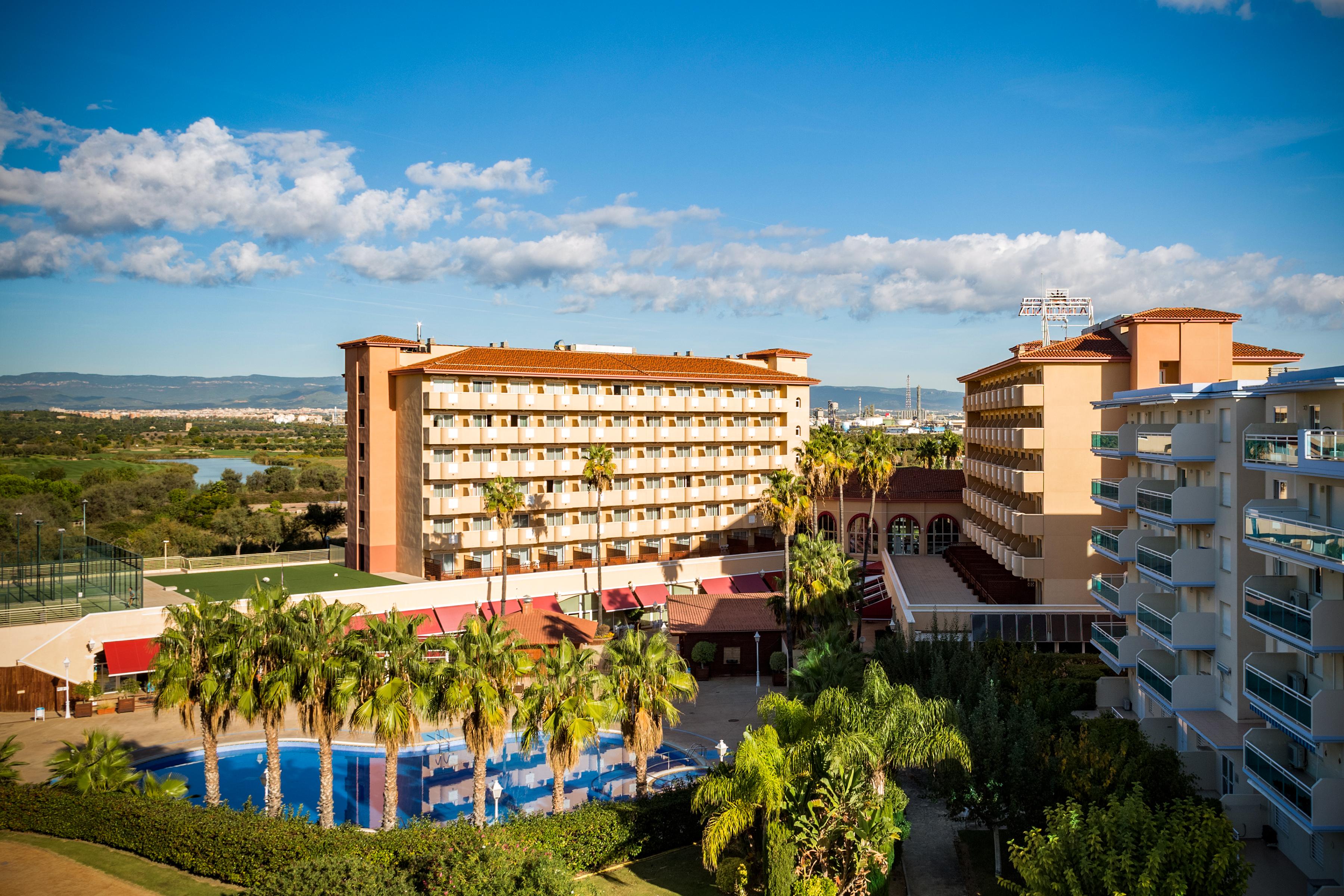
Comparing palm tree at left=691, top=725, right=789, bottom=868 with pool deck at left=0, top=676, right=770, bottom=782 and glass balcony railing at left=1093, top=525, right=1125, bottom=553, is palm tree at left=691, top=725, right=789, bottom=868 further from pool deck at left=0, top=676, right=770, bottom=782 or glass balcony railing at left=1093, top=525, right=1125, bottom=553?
glass balcony railing at left=1093, top=525, right=1125, bottom=553

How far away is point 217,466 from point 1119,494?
171652mm

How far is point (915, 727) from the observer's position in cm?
2600

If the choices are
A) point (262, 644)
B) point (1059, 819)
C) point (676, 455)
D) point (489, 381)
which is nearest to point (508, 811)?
point (262, 644)

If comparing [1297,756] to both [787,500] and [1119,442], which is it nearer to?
[1119,442]

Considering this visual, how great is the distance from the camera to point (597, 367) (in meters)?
70.8

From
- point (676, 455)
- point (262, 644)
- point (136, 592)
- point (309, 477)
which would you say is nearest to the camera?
point (262, 644)

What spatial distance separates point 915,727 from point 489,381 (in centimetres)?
4559

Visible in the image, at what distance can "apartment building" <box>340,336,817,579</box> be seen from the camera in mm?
63750

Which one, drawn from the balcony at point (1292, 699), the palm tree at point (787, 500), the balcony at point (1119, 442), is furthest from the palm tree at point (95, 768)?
the balcony at point (1119, 442)

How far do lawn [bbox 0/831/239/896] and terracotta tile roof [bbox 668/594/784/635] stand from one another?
95.7 ft

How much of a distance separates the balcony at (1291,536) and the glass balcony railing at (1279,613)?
1.16m

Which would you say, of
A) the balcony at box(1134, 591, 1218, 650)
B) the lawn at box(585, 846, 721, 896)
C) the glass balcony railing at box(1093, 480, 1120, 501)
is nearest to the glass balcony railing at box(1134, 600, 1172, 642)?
the balcony at box(1134, 591, 1218, 650)

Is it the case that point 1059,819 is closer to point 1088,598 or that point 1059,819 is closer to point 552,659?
point 552,659

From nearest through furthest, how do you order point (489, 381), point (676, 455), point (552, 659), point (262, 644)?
point (552, 659)
point (262, 644)
point (489, 381)
point (676, 455)
